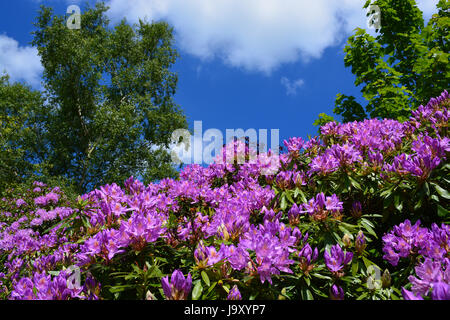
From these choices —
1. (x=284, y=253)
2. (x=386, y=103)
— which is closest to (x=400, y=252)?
(x=284, y=253)

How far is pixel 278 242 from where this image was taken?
1881 mm

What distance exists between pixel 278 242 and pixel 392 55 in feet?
37.6

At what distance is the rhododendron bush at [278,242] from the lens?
5.66 feet

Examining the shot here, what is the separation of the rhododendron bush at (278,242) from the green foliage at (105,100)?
16865 millimetres

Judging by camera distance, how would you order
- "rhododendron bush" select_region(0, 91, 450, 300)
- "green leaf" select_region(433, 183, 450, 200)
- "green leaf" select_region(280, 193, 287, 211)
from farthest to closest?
"green leaf" select_region(280, 193, 287, 211) → "green leaf" select_region(433, 183, 450, 200) → "rhododendron bush" select_region(0, 91, 450, 300)

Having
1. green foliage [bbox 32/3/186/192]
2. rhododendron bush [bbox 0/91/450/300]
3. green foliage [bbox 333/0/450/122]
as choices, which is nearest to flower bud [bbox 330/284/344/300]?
rhododendron bush [bbox 0/91/450/300]

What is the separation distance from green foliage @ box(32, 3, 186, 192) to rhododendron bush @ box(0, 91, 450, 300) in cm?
1687

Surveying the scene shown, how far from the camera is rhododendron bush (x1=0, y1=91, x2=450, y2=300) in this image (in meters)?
1.73

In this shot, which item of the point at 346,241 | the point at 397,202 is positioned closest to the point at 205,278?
the point at 346,241

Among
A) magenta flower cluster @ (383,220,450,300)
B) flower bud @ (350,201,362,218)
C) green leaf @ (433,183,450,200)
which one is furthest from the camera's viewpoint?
flower bud @ (350,201,362,218)

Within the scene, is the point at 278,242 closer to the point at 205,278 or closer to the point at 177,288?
the point at 205,278

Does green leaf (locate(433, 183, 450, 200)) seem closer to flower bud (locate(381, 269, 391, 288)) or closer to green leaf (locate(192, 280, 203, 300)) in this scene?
flower bud (locate(381, 269, 391, 288))

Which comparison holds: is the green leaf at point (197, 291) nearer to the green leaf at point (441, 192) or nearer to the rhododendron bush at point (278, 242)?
the rhododendron bush at point (278, 242)

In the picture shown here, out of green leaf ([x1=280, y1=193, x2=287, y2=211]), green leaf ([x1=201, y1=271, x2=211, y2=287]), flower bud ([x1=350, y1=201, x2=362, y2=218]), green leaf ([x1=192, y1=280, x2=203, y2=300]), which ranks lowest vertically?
green leaf ([x1=192, y1=280, x2=203, y2=300])
